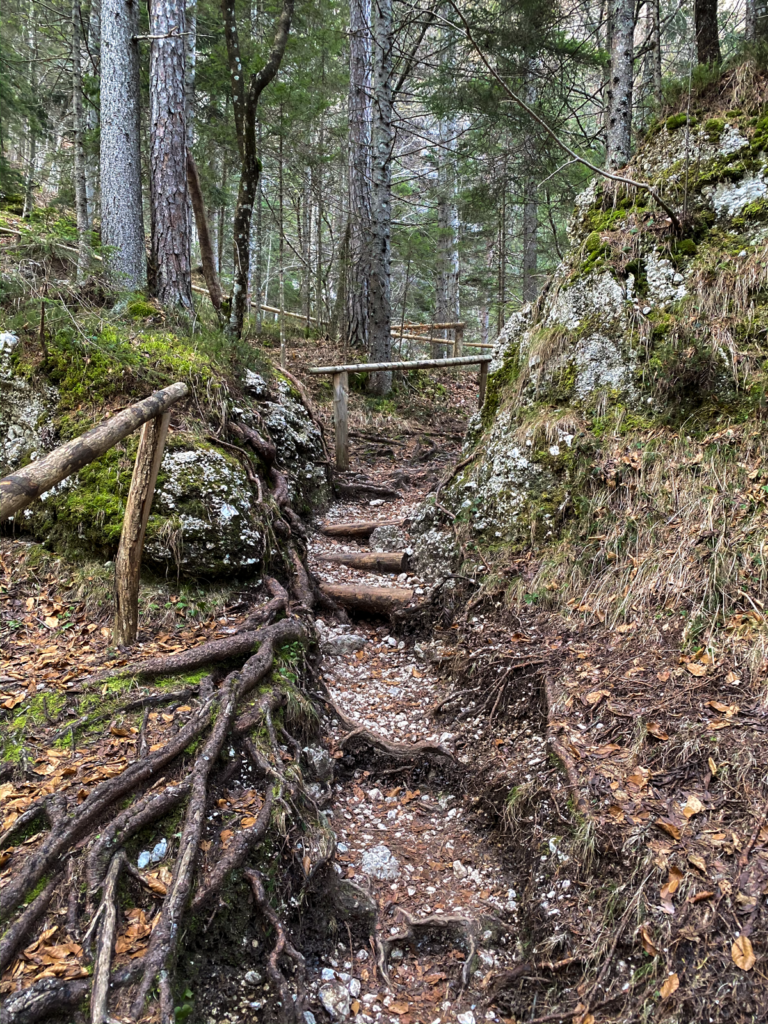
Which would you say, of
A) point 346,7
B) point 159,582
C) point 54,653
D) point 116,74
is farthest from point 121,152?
point 346,7

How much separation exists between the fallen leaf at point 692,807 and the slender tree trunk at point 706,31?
21.5 ft

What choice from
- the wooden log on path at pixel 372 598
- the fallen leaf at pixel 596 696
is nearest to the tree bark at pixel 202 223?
the wooden log on path at pixel 372 598

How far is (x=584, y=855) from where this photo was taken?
2.66m

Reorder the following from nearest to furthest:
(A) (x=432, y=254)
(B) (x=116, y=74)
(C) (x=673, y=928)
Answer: (C) (x=673, y=928) < (B) (x=116, y=74) < (A) (x=432, y=254)

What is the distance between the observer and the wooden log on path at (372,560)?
5.74 m

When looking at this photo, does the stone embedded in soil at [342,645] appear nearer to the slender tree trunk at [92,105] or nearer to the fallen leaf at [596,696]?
the fallen leaf at [596,696]

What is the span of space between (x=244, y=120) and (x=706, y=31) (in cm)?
470

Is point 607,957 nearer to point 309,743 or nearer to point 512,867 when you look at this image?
point 512,867

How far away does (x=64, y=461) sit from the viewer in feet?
7.02

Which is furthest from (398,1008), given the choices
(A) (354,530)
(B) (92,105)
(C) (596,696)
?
(B) (92,105)

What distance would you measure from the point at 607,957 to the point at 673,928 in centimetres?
29

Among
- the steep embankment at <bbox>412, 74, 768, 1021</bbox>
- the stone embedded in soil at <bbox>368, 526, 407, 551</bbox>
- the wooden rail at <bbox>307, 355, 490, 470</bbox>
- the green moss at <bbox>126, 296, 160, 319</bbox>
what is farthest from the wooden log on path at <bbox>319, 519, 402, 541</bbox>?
the green moss at <bbox>126, 296, 160, 319</bbox>

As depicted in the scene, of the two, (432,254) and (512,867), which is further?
(432,254)

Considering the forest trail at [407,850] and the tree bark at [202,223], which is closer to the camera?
the forest trail at [407,850]
